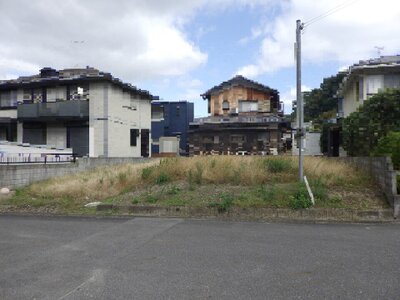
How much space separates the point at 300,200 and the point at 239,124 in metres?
20.9

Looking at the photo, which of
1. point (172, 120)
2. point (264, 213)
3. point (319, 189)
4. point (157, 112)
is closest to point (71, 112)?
point (172, 120)

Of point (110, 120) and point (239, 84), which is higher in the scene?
point (239, 84)

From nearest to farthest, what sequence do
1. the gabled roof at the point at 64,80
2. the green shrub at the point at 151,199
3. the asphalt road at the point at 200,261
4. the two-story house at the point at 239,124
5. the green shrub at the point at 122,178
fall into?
1. the asphalt road at the point at 200,261
2. the green shrub at the point at 151,199
3. the green shrub at the point at 122,178
4. the gabled roof at the point at 64,80
5. the two-story house at the point at 239,124

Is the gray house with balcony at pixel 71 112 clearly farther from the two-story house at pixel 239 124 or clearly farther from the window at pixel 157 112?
the window at pixel 157 112

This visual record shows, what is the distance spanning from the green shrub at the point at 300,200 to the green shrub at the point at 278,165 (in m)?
2.31

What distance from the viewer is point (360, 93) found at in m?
21.0

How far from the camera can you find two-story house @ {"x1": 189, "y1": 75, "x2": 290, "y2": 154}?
2945 centimetres

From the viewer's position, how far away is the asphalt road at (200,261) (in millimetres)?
4301

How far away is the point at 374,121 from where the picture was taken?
1572 centimetres

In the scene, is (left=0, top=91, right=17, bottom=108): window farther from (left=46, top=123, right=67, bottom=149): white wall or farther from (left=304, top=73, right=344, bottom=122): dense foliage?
(left=304, top=73, right=344, bottom=122): dense foliage

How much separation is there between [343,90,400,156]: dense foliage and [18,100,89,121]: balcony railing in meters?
16.7

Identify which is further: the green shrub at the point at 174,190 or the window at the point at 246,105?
the window at the point at 246,105

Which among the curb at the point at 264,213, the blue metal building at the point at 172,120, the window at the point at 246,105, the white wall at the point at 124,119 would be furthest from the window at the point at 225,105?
the curb at the point at 264,213

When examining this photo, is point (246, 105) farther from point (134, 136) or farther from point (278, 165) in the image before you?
point (278, 165)
